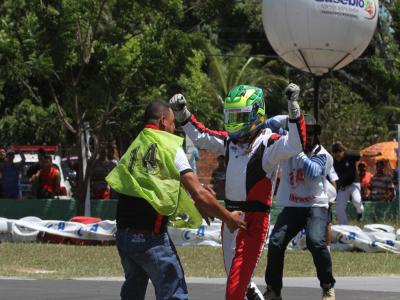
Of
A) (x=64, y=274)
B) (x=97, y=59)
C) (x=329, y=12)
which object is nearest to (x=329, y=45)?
(x=329, y=12)

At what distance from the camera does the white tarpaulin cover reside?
52.7ft

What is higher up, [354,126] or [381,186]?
[381,186]

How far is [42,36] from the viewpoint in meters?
19.4

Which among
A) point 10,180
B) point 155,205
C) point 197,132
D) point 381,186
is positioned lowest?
point 381,186

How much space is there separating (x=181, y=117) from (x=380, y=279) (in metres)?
4.71

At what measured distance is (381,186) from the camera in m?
22.2

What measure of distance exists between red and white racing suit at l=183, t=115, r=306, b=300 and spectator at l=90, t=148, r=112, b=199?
1292cm

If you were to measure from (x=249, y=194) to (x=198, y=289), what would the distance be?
3.54m

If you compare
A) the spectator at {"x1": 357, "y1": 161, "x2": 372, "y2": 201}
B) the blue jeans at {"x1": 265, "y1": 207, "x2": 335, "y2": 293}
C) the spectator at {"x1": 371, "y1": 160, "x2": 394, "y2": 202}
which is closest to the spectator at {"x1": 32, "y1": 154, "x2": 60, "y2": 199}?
the spectator at {"x1": 371, "y1": 160, "x2": 394, "y2": 202}

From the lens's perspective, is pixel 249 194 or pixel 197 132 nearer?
pixel 249 194

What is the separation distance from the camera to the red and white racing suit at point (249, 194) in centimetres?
741

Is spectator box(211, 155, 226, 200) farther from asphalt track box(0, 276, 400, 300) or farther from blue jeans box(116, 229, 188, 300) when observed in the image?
blue jeans box(116, 229, 188, 300)

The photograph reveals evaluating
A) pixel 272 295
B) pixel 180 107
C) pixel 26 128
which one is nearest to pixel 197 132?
pixel 180 107

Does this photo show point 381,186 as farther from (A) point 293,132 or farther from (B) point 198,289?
(A) point 293,132
